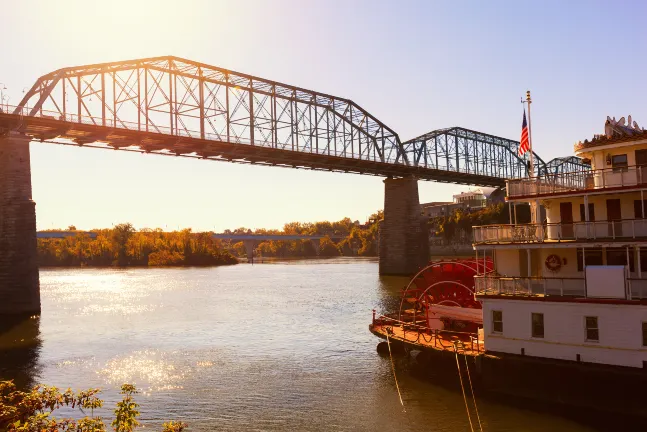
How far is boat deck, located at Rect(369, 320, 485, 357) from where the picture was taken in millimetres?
25938

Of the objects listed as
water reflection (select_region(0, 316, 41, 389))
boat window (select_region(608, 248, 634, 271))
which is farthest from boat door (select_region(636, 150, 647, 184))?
water reflection (select_region(0, 316, 41, 389))

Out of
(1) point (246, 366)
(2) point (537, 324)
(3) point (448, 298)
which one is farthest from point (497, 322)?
(1) point (246, 366)

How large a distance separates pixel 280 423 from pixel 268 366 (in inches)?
380

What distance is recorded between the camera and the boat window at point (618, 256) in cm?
2289

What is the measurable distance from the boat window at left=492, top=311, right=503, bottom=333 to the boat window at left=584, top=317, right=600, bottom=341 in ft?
11.1

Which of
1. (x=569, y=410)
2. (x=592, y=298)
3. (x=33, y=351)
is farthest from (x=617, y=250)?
(x=33, y=351)

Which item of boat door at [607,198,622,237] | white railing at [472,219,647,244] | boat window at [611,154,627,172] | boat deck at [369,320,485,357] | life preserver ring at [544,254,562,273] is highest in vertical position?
boat window at [611,154,627,172]

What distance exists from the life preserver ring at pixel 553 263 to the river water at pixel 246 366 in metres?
5.82

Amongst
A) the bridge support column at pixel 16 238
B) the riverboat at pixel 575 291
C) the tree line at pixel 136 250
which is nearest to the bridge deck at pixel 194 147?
the bridge support column at pixel 16 238

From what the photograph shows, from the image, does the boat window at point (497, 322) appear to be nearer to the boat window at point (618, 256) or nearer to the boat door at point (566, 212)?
the boat window at point (618, 256)

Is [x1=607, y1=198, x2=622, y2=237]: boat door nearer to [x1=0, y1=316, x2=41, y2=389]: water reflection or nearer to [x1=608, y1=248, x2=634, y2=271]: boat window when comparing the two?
[x1=608, y1=248, x2=634, y2=271]: boat window

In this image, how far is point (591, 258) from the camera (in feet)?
78.0

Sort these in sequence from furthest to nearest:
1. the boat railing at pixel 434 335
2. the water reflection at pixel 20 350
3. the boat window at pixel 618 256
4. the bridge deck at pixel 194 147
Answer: the bridge deck at pixel 194 147
the water reflection at pixel 20 350
the boat railing at pixel 434 335
the boat window at pixel 618 256

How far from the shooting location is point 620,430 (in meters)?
20.5
